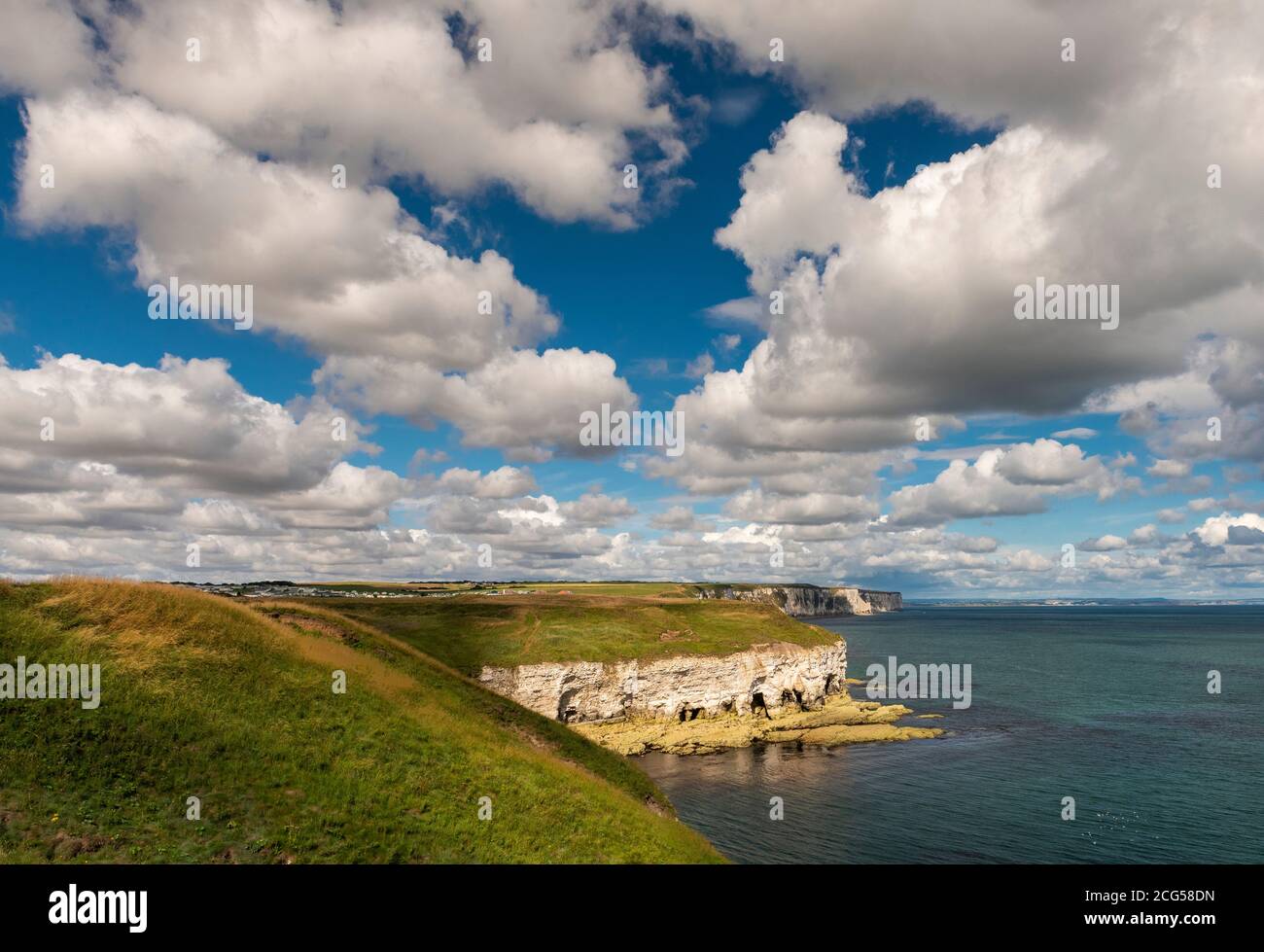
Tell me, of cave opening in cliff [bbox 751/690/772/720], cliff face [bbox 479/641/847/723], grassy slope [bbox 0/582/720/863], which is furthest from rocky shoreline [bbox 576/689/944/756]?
grassy slope [bbox 0/582/720/863]

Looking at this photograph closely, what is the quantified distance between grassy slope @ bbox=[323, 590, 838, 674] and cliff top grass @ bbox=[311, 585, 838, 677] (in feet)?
0.43

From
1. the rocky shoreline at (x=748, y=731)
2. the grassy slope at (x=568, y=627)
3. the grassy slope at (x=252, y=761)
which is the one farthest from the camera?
the grassy slope at (x=568, y=627)

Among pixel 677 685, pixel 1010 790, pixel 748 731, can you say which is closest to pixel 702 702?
pixel 677 685

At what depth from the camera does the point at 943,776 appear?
Answer: 61.3m

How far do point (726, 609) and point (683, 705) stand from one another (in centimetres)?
2752

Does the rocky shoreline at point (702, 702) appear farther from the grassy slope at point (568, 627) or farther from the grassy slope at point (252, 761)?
the grassy slope at point (252, 761)

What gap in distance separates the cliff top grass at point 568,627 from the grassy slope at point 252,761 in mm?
47558

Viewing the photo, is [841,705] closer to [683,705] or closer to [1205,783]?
[683,705]

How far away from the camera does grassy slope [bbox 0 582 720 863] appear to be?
19.1 meters

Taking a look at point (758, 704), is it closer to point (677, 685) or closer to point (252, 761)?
point (677, 685)

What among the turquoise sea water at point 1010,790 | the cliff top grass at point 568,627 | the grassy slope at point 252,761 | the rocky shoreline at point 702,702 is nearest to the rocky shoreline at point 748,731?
the rocky shoreline at point 702,702

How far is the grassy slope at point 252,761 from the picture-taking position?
19141 mm

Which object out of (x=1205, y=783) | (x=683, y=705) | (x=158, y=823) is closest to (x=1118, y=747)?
(x=1205, y=783)

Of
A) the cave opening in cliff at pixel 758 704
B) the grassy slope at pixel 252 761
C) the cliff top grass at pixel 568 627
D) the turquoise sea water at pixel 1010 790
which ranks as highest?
the grassy slope at pixel 252 761
